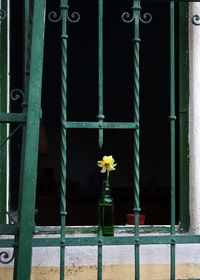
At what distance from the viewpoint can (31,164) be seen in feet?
5.10

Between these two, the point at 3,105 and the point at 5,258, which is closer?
the point at 5,258

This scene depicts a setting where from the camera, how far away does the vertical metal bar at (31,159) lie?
1532 mm

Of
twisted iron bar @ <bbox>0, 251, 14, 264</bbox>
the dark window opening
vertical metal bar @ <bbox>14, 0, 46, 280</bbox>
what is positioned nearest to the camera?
vertical metal bar @ <bbox>14, 0, 46, 280</bbox>

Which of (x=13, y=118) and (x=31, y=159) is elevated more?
(x=13, y=118)

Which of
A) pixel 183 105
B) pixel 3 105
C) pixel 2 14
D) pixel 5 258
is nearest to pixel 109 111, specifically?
pixel 183 105

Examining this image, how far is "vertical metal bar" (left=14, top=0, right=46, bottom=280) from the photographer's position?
153 centimetres

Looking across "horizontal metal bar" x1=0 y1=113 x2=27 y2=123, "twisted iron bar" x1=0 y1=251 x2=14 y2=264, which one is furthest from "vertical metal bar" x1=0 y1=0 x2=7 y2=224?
"horizontal metal bar" x1=0 y1=113 x2=27 y2=123

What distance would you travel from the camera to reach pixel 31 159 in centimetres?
156

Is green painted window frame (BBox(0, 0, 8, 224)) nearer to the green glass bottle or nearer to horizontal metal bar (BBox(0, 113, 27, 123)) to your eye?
the green glass bottle

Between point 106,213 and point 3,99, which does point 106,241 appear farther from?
point 3,99

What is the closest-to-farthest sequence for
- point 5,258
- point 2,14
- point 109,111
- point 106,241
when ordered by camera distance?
point 106,241 < point 5,258 < point 2,14 < point 109,111

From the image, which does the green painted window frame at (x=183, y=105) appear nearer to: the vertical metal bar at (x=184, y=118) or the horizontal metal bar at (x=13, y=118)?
the vertical metal bar at (x=184, y=118)

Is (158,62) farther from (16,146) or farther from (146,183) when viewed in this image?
(16,146)

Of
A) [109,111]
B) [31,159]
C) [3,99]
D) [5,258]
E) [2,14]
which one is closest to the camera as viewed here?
[31,159]
